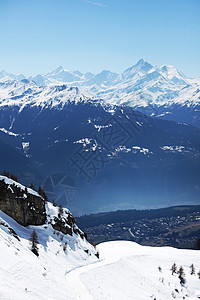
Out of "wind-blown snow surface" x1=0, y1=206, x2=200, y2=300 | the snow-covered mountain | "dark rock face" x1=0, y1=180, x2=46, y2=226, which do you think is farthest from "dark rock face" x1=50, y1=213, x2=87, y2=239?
"dark rock face" x1=0, y1=180, x2=46, y2=226

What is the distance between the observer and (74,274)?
41406 millimetres

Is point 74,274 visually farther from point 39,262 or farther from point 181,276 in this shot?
point 181,276

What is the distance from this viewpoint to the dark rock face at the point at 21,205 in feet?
176

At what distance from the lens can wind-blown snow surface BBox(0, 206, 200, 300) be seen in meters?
27.6

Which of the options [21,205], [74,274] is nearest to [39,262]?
[74,274]

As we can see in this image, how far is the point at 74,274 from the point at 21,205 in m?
19.0

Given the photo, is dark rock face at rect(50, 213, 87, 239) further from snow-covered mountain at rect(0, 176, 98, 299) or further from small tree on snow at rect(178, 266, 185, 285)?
small tree on snow at rect(178, 266, 185, 285)

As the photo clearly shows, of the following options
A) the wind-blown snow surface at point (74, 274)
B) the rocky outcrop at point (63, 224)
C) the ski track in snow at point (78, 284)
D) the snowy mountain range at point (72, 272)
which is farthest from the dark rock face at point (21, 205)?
the ski track in snow at point (78, 284)

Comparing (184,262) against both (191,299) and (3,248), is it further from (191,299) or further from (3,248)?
(3,248)

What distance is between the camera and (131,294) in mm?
38500

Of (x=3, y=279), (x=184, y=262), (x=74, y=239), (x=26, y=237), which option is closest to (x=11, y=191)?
(x=26, y=237)

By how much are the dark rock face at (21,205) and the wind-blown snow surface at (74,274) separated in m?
1.97

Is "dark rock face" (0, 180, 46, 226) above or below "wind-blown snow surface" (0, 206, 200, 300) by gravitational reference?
above

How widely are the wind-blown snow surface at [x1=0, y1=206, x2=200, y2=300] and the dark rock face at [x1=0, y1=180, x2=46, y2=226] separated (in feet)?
6.48
